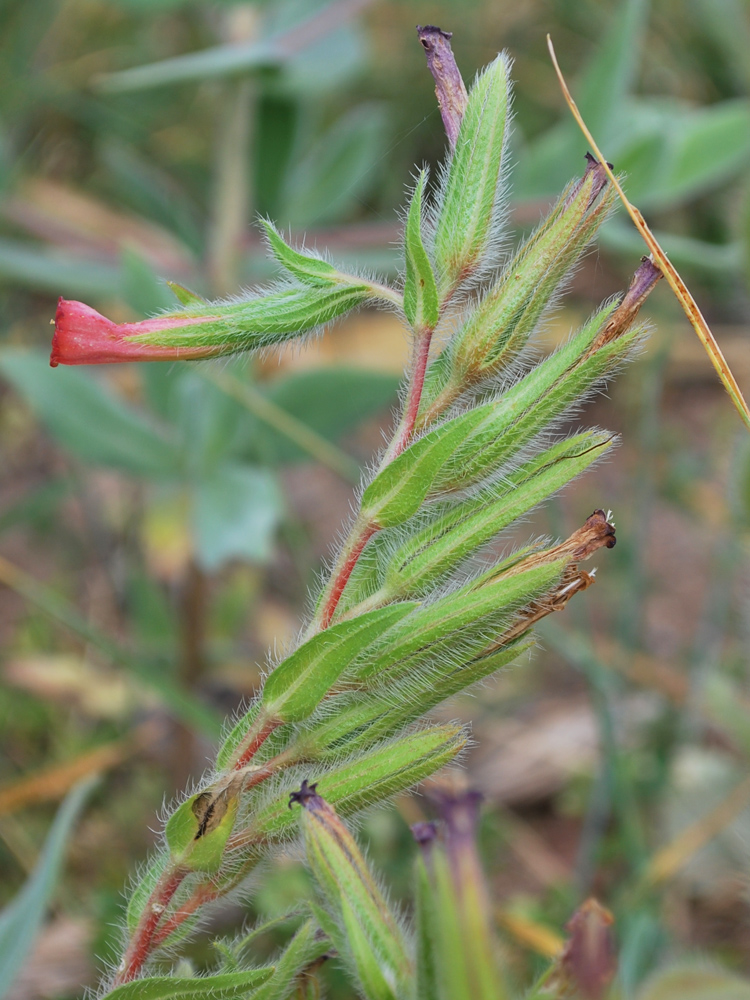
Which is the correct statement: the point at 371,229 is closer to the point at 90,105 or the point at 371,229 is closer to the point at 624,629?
the point at 624,629

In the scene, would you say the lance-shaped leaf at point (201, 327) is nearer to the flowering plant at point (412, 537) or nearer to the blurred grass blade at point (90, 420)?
the flowering plant at point (412, 537)

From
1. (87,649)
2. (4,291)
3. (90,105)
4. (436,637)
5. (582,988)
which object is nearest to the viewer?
(582,988)

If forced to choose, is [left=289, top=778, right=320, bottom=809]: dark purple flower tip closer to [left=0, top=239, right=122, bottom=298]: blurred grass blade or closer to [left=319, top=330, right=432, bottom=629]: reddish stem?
[left=319, top=330, right=432, bottom=629]: reddish stem

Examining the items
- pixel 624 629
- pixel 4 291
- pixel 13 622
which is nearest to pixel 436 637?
pixel 624 629

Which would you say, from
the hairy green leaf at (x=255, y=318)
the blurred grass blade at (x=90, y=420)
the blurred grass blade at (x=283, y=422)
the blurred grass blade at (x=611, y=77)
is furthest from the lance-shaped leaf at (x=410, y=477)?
the blurred grass blade at (x=611, y=77)

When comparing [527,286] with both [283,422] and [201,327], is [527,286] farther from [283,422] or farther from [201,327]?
[283,422]

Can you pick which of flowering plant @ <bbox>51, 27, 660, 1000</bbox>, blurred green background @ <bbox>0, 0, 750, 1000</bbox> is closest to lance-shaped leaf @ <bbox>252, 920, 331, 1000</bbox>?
flowering plant @ <bbox>51, 27, 660, 1000</bbox>
